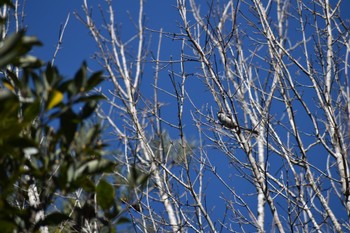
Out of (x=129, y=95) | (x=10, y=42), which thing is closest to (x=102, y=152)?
(x=10, y=42)

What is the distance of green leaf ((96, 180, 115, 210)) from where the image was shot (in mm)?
947

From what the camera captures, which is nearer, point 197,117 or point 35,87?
point 35,87

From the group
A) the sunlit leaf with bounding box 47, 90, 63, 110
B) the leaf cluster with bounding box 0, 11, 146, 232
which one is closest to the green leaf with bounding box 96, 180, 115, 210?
the leaf cluster with bounding box 0, 11, 146, 232

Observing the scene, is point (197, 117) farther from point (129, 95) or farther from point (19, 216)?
point (19, 216)

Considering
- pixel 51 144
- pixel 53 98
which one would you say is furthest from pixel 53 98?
pixel 51 144

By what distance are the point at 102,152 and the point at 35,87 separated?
198mm

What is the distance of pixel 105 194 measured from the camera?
949 mm

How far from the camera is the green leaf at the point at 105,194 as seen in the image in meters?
0.95

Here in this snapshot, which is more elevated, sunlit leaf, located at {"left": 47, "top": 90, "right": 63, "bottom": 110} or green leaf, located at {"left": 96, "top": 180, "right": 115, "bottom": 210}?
sunlit leaf, located at {"left": 47, "top": 90, "right": 63, "bottom": 110}

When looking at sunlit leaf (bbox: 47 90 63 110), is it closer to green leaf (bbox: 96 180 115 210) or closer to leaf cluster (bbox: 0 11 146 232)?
leaf cluster (bbox: 0 11 146 232)

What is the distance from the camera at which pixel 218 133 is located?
284 centimetres

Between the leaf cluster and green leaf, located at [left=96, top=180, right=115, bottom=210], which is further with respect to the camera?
green leaf, located at [left=96, top=180, right=115, bottom=210]

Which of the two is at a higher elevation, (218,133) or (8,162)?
(218,133)

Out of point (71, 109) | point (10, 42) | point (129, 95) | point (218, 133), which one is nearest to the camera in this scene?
point (10, 42)
